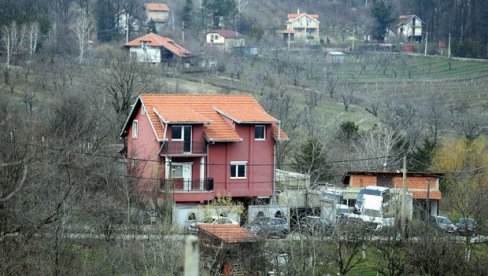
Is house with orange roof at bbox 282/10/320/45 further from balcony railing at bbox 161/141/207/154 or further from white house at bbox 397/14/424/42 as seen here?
balcony railing at bbox 161/141/207/154

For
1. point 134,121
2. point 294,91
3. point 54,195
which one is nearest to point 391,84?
point 294,91

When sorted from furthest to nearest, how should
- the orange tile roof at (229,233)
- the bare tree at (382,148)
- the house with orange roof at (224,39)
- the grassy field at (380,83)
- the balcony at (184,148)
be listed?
the house with orange roof at (224,39), the grassy field at (380,83), the bare tree at (382,148), the balcony at (184,148), the orange tile roof at (229,233)

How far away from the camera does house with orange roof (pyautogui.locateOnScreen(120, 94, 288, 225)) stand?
1113 inches

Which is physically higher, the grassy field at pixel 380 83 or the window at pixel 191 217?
the grassy field at pixel 380 83

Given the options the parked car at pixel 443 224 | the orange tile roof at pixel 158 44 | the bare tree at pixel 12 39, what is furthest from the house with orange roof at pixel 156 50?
the parked car at pixel 443 224

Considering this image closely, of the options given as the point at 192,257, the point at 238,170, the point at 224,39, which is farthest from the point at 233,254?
the point at 224,39

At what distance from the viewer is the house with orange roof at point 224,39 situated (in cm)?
7350

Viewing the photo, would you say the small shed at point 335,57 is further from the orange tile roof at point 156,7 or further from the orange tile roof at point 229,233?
the orange tile roof at point 229,233

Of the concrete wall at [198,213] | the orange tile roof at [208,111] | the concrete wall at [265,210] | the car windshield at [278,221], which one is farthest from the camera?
the orange tile roof at [208,111]

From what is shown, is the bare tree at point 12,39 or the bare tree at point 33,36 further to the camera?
the bare tree at point 33,36

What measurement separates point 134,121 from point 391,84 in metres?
34.0

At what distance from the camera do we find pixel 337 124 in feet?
148

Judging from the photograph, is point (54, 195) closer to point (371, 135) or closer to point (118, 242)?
point (118, 242)

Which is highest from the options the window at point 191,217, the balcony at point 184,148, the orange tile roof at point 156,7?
the orange tile roof at point 156,7
